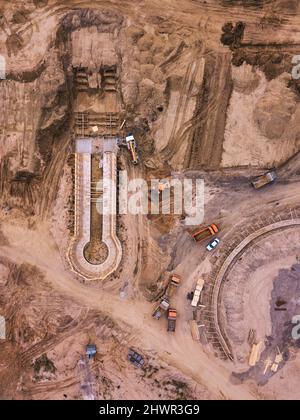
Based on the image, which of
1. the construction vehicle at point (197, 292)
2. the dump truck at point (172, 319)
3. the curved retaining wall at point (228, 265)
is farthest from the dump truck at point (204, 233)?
the dump truck at point (172, 319)

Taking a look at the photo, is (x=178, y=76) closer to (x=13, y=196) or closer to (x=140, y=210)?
(x=140, y=210)

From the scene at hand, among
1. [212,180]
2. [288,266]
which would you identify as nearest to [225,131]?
[212,180]

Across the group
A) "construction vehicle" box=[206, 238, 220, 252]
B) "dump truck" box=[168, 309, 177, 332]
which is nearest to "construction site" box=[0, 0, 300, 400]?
"dump truck" box=[168, 309, 177, 332]

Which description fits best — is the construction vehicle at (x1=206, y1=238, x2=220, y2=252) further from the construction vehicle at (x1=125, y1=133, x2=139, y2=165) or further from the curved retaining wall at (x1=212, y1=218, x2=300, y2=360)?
the construction vehicle at (x1=125, y1=133, x2=139, y2=165)

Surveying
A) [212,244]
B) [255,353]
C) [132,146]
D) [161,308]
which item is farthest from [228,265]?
[132,146]
